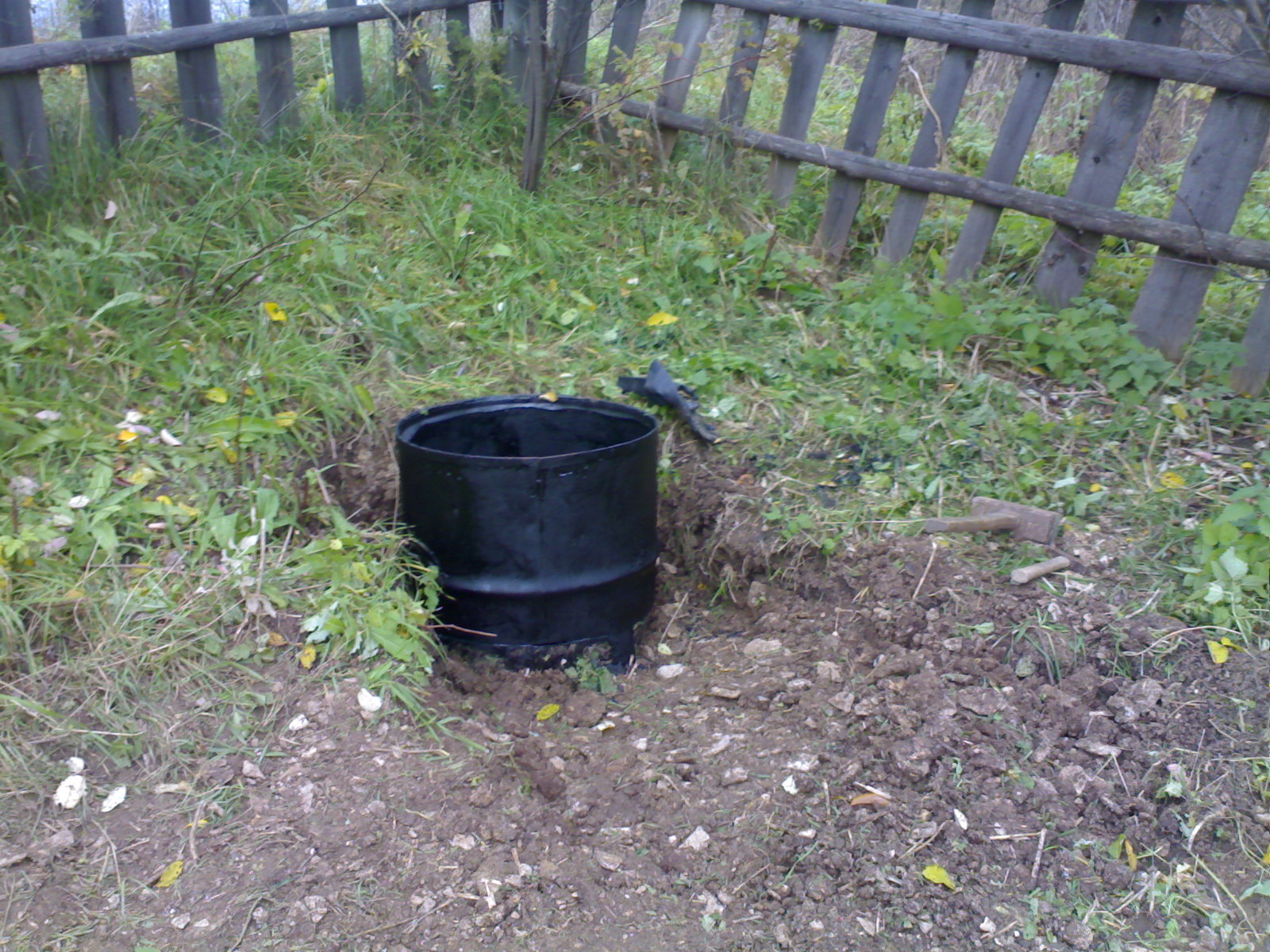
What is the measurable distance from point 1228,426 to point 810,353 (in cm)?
142

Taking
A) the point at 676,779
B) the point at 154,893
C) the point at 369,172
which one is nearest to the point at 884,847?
the point at 676,779

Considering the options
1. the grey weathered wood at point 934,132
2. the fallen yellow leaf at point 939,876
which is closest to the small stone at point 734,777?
the fallen yellow leaf at point 939,876

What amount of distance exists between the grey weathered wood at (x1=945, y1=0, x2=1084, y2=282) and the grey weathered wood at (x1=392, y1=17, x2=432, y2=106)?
251cm

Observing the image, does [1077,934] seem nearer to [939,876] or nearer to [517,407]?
[939,876]

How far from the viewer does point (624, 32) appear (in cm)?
491

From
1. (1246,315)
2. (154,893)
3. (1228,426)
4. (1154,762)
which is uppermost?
(1246,315)

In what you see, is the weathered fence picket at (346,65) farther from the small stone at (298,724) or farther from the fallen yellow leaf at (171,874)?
the fallen yellow leaf at (171,874)

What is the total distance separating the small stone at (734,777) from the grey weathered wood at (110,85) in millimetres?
3223

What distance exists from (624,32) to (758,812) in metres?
3.91

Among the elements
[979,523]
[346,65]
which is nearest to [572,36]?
[346,65]

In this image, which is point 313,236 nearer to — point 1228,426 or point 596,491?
point 596,491

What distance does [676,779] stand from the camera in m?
2.45

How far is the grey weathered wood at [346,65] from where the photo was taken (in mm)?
4402

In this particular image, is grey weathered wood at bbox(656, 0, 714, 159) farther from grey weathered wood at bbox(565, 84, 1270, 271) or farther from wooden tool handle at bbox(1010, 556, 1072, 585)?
wooden tool handle at bbox(1010, 556, 1072, 585)
